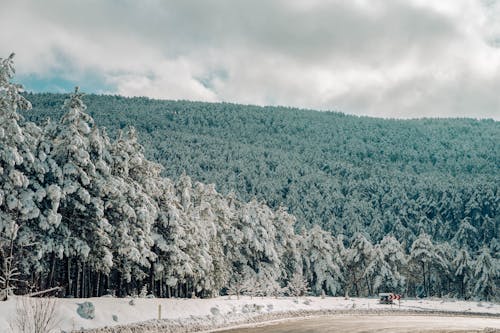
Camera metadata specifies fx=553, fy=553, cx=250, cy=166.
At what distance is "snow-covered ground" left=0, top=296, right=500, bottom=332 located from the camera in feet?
99.5

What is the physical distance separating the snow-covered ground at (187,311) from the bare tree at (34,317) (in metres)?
0.72

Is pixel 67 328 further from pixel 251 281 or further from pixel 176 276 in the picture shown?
pixel 251 281

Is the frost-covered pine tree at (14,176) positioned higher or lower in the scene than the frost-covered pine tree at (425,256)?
higher

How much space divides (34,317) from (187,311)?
21.1m

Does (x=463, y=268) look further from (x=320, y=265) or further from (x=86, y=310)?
(x=86, y=310)

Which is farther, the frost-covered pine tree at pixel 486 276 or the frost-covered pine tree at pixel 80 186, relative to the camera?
the frost-covered pine tree at pixel 486 276

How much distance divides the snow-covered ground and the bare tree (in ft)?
2.35

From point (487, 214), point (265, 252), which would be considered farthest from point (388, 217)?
point (265, 252)

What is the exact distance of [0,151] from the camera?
1342 inches

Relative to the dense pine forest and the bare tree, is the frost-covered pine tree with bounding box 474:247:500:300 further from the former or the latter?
the bare tree

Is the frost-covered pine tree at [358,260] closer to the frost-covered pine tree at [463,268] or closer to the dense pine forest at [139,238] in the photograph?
the dense pine forest at [139,238]

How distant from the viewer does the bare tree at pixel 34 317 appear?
1950 centimetres

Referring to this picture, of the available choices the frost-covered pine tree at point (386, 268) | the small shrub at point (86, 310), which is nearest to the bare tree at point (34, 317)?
the small shrub at point (86, 310)

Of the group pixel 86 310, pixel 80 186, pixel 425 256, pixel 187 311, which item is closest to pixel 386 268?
pixel 425 256
